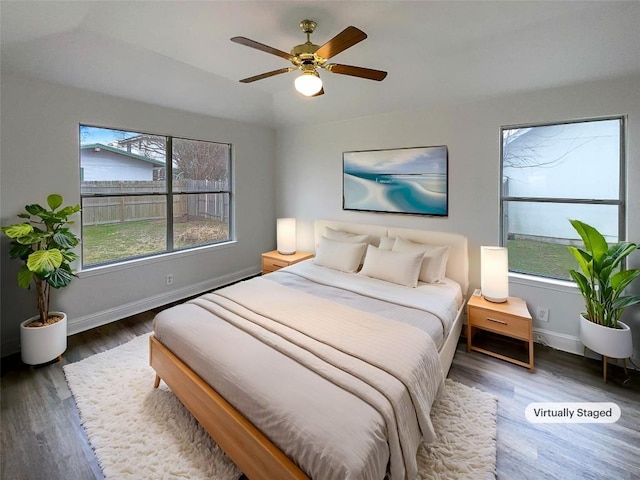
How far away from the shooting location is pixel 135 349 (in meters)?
→ 2.91

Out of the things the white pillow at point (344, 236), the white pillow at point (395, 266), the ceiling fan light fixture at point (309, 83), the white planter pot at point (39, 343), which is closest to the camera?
the ceiling fan light fixture at point (309, 83)

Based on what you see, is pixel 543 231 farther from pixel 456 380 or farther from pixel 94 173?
pixel 94 173

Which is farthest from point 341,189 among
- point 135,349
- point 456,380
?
point 135,349

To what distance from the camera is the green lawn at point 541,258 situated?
9.83ft

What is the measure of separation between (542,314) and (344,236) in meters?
2.23

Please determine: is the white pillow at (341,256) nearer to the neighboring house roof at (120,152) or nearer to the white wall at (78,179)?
the white wall at (78,179)

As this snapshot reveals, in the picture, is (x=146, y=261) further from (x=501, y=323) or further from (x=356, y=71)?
(x=501, y=323)

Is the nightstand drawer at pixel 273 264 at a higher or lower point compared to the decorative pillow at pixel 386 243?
lower

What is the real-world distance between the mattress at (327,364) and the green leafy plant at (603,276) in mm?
1034

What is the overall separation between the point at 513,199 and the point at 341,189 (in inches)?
82.5

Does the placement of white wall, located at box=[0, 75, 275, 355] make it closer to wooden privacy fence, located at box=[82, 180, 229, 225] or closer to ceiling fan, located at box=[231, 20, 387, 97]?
wooden privacy fence, located at box=[82, 180, 229, 225]

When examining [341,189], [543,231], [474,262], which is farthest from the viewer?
[341,189]

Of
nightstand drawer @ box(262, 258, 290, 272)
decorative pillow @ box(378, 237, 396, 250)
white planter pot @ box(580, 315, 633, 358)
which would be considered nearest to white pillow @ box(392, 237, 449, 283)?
decorative pillow @ box(378, 237, 396, 250)

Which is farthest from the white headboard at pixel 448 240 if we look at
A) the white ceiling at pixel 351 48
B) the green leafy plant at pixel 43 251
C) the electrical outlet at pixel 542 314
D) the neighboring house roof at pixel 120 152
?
the green leafy plant at pixel 43 251
